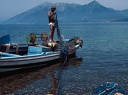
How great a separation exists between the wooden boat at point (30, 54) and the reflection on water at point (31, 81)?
719mm

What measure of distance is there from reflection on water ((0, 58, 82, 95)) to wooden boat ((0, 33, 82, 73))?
2.36 feet

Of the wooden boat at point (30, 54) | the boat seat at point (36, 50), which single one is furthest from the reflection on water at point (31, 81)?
the boat seat at point (36, 50)

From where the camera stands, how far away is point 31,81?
60.6 feet

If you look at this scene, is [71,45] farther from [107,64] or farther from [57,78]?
[57,78]

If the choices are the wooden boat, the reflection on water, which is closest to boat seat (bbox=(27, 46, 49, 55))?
the wooden boat

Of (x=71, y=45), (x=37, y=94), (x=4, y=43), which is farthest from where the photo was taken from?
(x=71, y=45)

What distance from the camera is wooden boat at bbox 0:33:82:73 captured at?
63.6 feet

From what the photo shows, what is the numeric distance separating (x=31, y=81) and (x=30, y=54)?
16.3 feet

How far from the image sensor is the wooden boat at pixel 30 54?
19.4 meters

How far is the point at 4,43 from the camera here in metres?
23.0

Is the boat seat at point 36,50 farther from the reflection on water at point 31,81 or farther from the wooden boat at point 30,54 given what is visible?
the reflection on water at point 31,81

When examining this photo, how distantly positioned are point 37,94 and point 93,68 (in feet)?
28.9

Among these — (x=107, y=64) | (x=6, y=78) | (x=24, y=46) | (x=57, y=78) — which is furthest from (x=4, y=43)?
(x=107, y=64)

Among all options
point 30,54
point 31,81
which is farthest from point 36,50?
point 31,81
